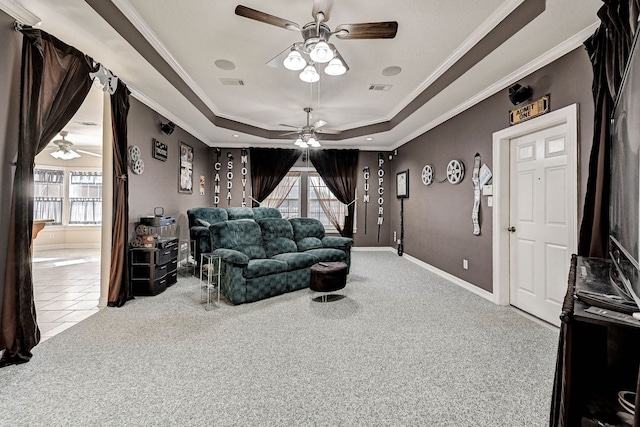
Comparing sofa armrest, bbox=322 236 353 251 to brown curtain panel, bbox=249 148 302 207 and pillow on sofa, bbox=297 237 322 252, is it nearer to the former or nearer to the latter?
pillow on sofa, bbox=297 237 322 252

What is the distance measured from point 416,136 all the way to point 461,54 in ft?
9.21

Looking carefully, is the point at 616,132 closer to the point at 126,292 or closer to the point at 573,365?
the point at 573,365

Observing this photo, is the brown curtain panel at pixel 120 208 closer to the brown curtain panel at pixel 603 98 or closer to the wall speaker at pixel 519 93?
the brown curtain panel at pixel 603 98

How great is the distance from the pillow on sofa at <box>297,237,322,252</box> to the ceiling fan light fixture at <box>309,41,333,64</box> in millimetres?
3013

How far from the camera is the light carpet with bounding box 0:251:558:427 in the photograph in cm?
166

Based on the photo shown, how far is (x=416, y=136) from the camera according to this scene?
5.94 meters

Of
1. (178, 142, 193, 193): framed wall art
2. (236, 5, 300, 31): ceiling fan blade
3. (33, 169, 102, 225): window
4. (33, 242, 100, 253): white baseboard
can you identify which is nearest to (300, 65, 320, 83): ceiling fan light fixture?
(236, 5, 300, 31): ceiling fan blade

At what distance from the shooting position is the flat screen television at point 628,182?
119cm

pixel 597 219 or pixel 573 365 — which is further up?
pixel 597 219

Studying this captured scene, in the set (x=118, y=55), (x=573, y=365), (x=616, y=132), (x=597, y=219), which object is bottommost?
(x=573, y=365)

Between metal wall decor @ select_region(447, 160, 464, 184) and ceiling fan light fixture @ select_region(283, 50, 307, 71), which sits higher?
ceiling fan light fixture @ select_region(283, 50, 307, 71)

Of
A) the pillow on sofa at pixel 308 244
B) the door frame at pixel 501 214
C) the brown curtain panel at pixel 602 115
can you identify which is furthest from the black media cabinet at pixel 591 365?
the pillow on sofa at pixel 308 244

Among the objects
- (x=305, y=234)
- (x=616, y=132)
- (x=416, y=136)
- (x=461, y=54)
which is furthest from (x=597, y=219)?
(x=416, y=136)

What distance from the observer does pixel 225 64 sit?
140 inches
